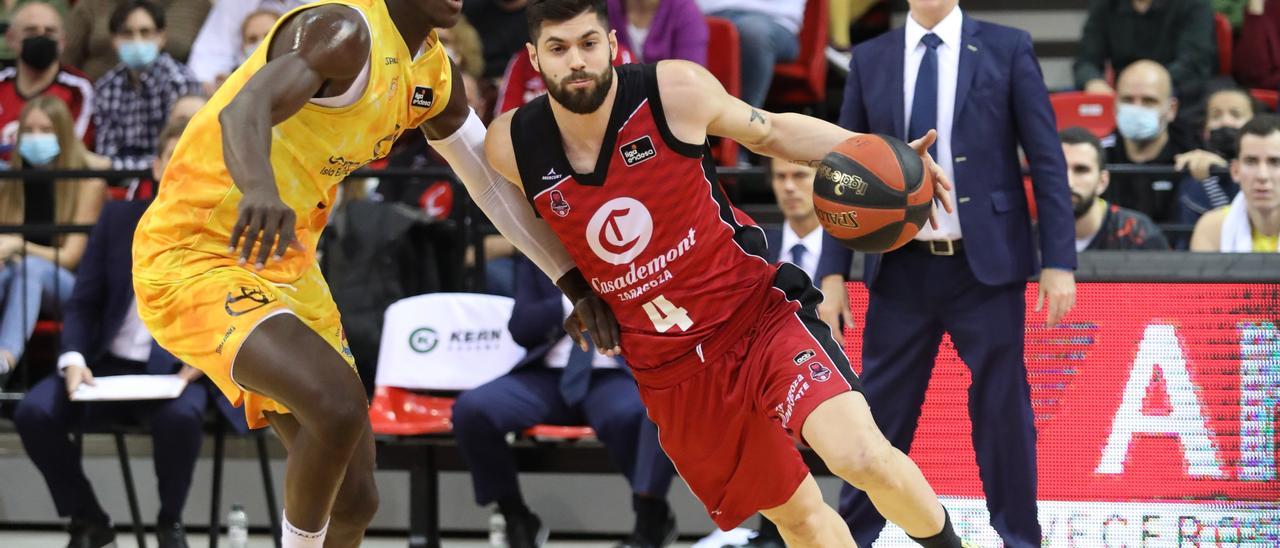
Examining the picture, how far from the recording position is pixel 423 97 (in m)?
4.28

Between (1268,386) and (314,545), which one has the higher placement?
(314,545)

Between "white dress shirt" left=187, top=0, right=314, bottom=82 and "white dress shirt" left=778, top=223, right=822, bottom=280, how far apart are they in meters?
4.11

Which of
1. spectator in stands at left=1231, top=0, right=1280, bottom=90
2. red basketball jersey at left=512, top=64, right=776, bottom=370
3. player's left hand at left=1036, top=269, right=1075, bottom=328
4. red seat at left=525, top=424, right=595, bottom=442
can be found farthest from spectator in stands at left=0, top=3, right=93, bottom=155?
spectator in stands at left=1231, top=0, right=1280, bottom=90

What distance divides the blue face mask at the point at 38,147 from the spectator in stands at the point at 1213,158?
5494 millimetres

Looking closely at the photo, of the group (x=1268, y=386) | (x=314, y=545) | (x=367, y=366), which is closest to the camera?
(x=314, y=545)

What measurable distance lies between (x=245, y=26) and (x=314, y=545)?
4992 mm

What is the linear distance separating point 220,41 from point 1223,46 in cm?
585

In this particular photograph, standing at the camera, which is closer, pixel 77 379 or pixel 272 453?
pixel 77 379

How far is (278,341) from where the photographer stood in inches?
154

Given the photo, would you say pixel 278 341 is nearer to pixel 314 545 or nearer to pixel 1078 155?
pixel 314 545

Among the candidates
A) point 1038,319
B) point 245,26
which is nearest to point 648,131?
point 1038,319

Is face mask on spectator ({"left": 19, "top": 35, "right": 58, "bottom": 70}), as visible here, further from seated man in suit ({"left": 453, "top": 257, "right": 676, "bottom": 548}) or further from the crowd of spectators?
seated man in suit ({"left": 453, "top": 257, "right": 676, "bottom": 548})

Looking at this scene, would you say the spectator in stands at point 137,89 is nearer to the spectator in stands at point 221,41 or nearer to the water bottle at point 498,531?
the spectator in stands at point 221,41

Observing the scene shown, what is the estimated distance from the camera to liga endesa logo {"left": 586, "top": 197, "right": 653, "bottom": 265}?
13.4ft
